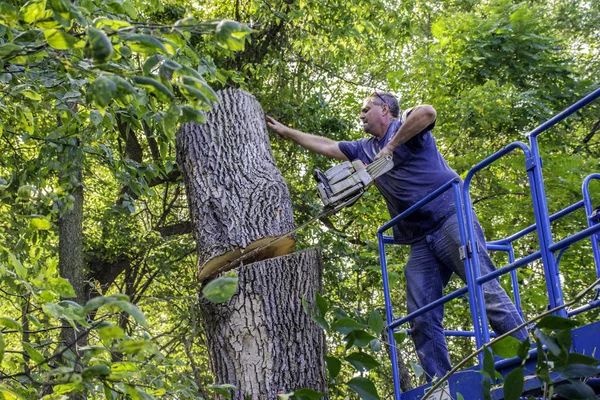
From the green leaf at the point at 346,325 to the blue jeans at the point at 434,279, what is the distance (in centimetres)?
250

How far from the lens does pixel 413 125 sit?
4.84m

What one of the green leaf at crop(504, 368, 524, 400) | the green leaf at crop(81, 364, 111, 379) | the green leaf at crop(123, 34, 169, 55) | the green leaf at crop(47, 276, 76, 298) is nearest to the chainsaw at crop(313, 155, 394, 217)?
the green leaf at crop(47, 276, 76, 298)

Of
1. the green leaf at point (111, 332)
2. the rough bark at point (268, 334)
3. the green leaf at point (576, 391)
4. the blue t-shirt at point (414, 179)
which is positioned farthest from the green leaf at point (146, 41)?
the blue t-shirt at point (414, 179)

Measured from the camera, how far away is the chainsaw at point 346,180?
4840 mm

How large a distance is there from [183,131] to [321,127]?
5.36 meters

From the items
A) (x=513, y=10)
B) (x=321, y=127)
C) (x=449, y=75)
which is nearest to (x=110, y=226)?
(x=321, y=127)

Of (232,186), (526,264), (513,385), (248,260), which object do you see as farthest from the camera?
(232,186)

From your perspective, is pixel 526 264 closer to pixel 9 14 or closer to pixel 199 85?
pixel 199 85

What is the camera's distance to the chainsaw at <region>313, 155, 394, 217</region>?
4840 millimetres

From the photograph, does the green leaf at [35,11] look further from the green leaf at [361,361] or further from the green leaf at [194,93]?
the green leaf at [361,361]

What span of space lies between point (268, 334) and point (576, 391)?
99.3 inches

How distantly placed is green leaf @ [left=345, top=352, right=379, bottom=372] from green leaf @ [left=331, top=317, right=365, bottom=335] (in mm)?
77

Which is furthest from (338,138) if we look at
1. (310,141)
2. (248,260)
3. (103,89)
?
(103,89)

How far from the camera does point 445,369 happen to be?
15.8 ft
